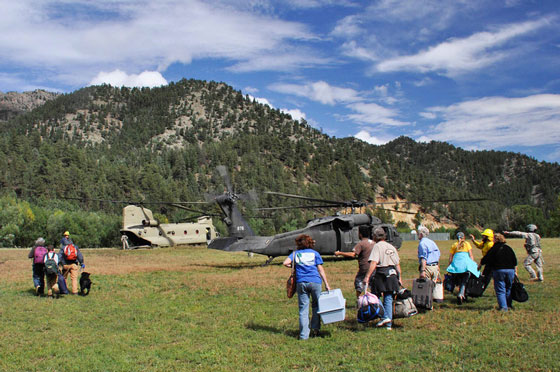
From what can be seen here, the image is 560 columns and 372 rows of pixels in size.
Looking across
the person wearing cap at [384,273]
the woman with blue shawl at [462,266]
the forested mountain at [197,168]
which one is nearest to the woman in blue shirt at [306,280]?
the person wearing cap at [384,273]

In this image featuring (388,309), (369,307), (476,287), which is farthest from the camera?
(476,287)

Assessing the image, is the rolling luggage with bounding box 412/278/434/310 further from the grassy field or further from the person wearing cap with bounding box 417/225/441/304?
the person wearing cap with bounding box 417/225/441/304

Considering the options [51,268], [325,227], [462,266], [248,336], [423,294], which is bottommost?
[248,336]

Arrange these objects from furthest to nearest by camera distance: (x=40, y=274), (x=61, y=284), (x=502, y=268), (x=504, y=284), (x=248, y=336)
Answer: (x=40, y=274), (x=61, y=284), (x=504, y=284), (x=502, y=268), (x=248, y=336)

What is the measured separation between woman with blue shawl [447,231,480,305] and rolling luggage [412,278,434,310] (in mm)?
1836

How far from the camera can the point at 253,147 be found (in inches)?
5325

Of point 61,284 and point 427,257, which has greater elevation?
point 427,257

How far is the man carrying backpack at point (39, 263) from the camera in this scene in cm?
1361

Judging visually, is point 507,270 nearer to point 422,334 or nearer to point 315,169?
point 422,334

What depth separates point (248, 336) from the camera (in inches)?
346

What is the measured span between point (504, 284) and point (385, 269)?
11.1 feet

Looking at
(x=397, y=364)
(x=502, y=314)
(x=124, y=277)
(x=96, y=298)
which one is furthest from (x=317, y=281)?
(x=124, y=277)

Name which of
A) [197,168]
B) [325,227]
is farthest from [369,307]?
[197,168]

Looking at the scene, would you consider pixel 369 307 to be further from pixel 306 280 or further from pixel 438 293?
pixel 438 293
